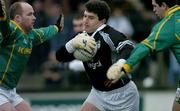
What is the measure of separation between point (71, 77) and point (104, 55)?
5.65m

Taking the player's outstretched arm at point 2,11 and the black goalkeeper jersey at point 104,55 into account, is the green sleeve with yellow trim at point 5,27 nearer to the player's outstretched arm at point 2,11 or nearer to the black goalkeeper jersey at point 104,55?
the player's outstretched arm at point 2,11

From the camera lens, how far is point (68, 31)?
15836mm

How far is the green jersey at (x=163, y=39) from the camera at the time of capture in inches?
360

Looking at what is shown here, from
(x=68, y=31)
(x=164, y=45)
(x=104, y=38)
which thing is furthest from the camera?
(x=68, y=31)

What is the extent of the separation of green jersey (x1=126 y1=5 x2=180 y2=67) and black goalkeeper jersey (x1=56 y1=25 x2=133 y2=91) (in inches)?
26.9

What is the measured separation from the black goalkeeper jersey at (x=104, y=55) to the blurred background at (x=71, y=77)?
504 cm

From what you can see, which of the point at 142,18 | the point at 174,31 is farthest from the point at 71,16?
the point at 174,31

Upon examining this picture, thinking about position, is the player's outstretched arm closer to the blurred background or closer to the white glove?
the white glove

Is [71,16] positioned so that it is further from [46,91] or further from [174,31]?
[174,31]

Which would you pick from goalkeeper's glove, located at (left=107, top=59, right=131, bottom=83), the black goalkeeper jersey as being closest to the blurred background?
the black goalkeeper jersey

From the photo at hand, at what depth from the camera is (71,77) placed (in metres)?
15.9

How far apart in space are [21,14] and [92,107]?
5.19ft

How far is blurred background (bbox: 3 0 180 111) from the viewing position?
619 inches

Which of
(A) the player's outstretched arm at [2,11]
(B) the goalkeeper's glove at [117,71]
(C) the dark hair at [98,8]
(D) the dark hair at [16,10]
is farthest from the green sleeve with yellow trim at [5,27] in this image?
(B) the goalkeeper's glove at [117,71]
